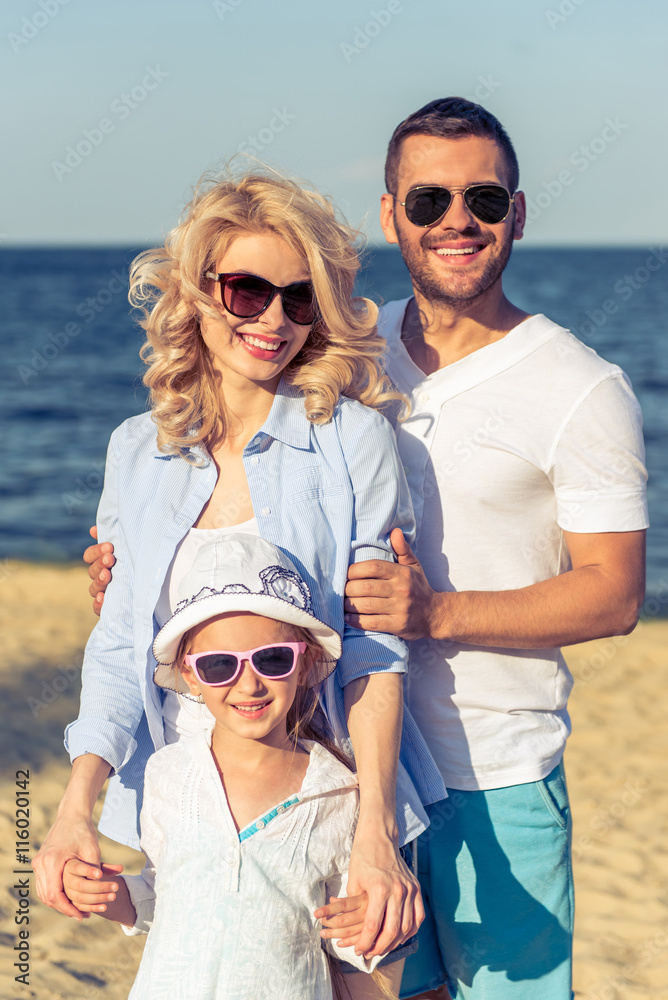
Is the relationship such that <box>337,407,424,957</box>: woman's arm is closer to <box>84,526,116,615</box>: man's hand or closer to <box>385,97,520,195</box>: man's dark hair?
<box>84,526,116,615</box>: man's hand

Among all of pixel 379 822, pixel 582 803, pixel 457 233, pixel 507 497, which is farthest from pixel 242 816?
pixel 582 803

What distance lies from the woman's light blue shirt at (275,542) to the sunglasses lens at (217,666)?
10.7 inches

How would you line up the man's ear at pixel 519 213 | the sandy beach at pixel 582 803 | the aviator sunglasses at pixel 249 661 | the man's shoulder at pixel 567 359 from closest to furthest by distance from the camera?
the aviator sunglasses at pixel 249 661
the man's shoulder at pixel 567 359
the man's ear at pixel 519 213
the sandy beach at pixel 582 803

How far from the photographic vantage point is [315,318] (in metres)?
2.32

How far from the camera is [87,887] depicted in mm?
1975

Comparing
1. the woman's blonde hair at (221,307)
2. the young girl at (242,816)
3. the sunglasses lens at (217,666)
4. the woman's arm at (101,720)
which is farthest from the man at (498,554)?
the woman's arm at (101,720)

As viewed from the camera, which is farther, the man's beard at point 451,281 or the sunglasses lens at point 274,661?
the man's beard at point 451,281

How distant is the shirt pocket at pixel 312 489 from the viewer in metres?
2.19

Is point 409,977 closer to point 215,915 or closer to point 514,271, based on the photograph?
point 215,915

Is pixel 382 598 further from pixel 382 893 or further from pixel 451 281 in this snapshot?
pixel 451 281

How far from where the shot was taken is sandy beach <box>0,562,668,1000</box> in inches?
168

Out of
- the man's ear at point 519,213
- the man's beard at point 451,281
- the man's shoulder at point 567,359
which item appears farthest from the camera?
the man's ear at point 519,213

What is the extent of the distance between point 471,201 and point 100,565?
1.38 metres

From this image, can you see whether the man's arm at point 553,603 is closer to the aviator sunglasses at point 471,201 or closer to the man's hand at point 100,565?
the man's hand at point 100,565
